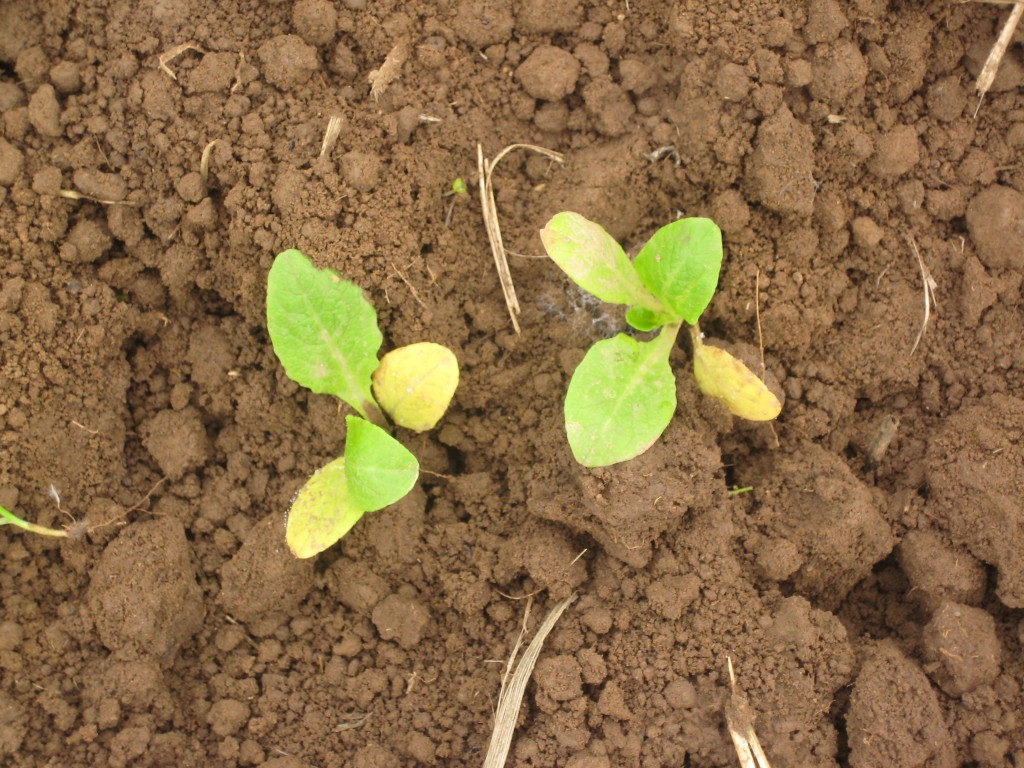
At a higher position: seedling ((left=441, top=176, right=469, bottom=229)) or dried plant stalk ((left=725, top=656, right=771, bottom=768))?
seedling ((left=441, top=176, right=469, bottom=229))

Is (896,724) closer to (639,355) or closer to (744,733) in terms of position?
(744,733)

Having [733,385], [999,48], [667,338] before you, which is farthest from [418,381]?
[999,48]

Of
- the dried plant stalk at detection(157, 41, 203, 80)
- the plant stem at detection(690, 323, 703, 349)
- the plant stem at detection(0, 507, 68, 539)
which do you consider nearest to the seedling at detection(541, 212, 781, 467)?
the plant stem at detection(690, 323, 703, 349)

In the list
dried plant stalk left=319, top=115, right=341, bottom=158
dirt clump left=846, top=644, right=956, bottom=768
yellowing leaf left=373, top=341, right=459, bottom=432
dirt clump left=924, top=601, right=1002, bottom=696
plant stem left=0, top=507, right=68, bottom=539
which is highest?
dried plant stalk left=319, top=115, right=341, bottom=158

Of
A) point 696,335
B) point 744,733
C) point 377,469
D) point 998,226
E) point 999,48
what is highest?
point 999,48

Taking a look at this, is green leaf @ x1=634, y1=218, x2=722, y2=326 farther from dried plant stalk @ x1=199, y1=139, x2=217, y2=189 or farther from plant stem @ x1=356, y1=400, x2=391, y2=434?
dried plant stalk @ x1=199, y1=139, x2=217, y2=189

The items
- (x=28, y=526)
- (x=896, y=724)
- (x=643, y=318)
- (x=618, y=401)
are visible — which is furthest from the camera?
(x=643, y=318)

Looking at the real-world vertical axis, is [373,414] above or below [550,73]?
below
